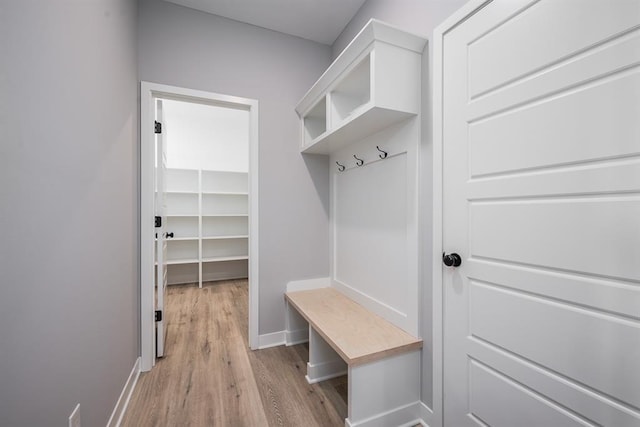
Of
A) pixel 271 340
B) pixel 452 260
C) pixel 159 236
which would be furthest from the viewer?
pixel 271 340

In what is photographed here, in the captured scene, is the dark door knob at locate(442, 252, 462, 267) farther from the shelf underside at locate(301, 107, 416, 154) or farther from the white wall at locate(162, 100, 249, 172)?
Answer: the white wall at locate(162, 100, 249, 172)

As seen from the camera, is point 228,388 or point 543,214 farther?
point 228,388

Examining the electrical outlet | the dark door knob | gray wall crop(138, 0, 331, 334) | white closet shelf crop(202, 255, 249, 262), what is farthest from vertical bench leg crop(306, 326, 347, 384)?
white closet shelf crop(202, 255, 249, 262)

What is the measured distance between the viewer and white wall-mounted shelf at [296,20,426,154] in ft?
4.36

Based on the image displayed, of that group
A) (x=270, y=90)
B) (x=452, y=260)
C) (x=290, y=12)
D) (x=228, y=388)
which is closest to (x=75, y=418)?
(x=228, y=388)

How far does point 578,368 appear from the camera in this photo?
850 mm

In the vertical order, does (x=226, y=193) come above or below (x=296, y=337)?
above

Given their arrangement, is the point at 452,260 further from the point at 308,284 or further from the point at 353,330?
the point at 308,284

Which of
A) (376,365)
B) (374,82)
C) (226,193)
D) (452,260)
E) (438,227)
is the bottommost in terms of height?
(376,365)

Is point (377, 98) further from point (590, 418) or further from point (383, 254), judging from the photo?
point (590, 418)

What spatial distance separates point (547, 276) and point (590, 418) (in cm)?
44

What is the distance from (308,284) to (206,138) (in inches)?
130

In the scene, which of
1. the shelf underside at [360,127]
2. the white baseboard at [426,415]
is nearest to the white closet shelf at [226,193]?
the shelf underside at [360,127]

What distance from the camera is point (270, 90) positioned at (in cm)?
225
